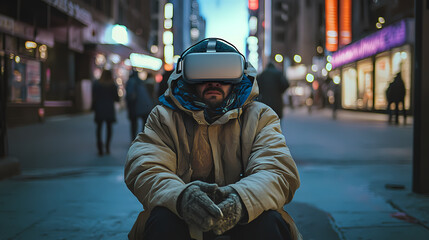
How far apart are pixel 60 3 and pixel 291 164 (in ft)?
50.4

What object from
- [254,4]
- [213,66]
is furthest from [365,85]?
[254,4]

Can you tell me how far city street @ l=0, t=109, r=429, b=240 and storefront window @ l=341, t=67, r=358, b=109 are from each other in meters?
20.0

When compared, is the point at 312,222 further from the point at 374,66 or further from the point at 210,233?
the point at 374,66

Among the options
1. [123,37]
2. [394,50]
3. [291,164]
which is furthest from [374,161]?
[123,37]

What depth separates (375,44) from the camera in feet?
72.1

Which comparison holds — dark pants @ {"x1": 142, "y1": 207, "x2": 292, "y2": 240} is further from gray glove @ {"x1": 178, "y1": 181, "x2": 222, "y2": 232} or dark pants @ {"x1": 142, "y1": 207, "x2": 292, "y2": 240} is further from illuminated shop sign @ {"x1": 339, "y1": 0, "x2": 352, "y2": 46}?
A: illuminated shop sign @ {"x1": 339, "y1": 0, "x2": 352, "y2": 46}

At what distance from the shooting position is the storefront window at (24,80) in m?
14.5

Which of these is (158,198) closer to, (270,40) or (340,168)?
(340,168)

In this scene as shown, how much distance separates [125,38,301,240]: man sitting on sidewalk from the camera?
6.18ft

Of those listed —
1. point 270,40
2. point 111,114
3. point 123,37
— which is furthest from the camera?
point 270,40

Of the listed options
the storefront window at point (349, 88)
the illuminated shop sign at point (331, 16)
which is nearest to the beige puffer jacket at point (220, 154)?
the storefront window at point (349, 88)

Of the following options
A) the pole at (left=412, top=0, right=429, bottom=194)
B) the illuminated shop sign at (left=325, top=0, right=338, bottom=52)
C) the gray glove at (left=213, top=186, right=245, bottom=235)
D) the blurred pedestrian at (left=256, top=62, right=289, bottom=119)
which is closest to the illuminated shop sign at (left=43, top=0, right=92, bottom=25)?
the blurred pedestrian at (left=256, top=62, right=289, bottom=119)

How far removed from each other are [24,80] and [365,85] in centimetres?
1893

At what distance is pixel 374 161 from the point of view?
23.9ft
